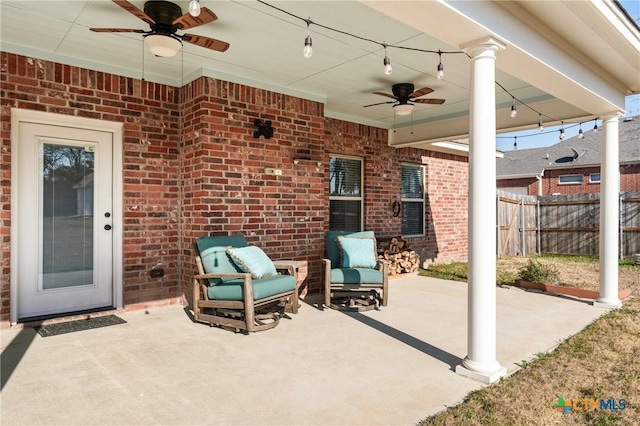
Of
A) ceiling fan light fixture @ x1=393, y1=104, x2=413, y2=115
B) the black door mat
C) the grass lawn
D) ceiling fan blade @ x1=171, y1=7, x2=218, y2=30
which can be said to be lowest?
the grass lawn

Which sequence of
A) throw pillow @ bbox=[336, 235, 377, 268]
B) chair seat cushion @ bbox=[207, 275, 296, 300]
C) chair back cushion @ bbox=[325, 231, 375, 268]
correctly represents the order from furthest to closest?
chair back cushion @ bbox=[325, 231, 375, 268]
throw pillow @ bbox=[336, 235, 377, 268]
chair seat cushion @ bbox=[207, 275, 296, 300]

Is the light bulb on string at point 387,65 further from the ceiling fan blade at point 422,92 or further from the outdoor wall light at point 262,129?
the outdoor wall light at point 262,129

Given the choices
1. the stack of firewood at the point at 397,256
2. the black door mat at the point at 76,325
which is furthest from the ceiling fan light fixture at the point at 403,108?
the black door mat at the point at 76,325

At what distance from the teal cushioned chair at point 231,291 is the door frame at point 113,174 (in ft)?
3.33

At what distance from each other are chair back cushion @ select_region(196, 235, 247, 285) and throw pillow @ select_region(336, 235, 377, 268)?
150 centimetres

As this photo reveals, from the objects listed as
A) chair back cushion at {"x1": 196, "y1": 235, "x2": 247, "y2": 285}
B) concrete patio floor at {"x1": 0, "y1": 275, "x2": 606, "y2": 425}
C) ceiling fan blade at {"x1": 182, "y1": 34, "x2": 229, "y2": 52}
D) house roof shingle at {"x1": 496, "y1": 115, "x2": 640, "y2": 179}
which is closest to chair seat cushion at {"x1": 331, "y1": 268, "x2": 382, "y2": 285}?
concrete patio floor at {"x1": 0, "y1": 275, "x2": 606, "y2": 425}

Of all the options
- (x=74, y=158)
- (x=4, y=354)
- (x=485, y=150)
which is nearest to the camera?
(x=485, y=150)

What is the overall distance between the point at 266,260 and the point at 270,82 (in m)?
2.24

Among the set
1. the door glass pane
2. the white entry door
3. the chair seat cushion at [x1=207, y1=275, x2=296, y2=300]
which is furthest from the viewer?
the door glass pane

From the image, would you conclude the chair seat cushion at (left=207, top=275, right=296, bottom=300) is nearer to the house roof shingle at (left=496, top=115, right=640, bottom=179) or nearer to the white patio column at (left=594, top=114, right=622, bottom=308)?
the white patio column at (left=594, top=114, right=622, bottom=308)

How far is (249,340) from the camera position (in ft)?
12.1

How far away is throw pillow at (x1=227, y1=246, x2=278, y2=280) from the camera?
417 cm

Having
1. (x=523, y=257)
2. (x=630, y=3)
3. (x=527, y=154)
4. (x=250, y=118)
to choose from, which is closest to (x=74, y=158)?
(x=250, y=118)

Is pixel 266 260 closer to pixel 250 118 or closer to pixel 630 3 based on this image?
pixel 250 118
